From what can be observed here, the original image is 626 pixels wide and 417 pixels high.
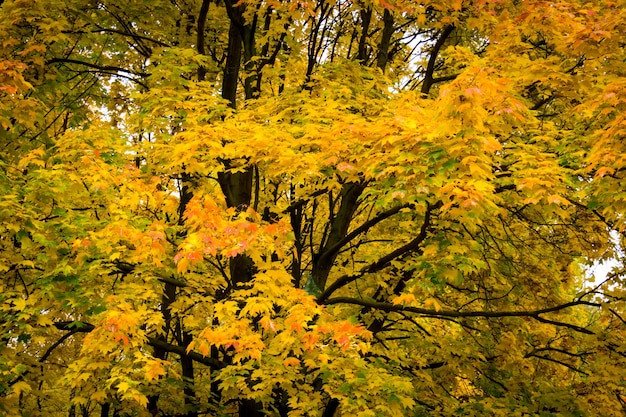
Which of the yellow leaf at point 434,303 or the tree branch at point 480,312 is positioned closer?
the yellow leaf at point 434,303

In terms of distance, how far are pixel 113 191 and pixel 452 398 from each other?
7.17 meters

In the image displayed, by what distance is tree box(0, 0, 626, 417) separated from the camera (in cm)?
556

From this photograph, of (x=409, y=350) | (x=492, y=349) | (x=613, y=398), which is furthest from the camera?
(x=409, y=350)

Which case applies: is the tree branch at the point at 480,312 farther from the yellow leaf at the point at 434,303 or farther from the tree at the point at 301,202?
the yellow leaf at the point at 434,303

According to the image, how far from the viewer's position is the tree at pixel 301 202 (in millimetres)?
5562

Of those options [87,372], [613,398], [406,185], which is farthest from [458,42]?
[87,372]

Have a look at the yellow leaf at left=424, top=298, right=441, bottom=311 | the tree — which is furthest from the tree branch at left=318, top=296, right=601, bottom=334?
the yellow leaf at left=424, top=298, right=441, bottom=311

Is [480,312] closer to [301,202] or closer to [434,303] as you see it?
[434,303]

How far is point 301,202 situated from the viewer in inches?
333

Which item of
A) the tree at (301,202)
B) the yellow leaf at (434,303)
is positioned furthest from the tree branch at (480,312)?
the yellow leaf at (434,303)

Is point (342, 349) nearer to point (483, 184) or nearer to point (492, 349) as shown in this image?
point (483, 184)

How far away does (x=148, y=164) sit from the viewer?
805 cm

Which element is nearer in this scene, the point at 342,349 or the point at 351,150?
the point at 342,349

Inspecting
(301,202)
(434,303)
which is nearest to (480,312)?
(434,303)
